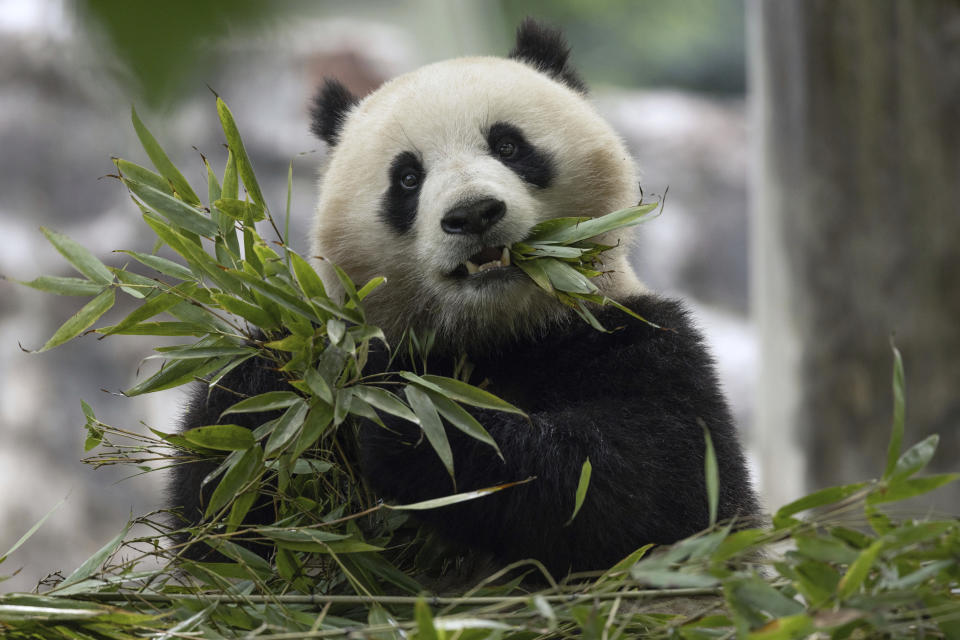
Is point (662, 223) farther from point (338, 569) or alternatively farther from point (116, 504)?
point (338, 569)

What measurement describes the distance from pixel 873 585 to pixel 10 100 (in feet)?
23.9

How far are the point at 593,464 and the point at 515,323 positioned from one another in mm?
384

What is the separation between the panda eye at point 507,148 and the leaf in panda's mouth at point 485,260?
0.28m

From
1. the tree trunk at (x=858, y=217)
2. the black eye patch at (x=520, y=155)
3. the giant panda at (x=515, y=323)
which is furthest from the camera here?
the tree trunk at (x=858, y=217)

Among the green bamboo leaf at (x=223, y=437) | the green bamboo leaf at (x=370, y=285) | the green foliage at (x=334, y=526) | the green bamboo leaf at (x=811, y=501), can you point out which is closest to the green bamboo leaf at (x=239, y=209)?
the green foliage at (x=334, y=526)

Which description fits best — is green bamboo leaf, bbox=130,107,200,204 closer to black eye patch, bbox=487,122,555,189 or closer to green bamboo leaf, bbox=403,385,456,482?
green bamboo leaf, bbox=403,385,456,482

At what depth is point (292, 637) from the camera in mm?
1080

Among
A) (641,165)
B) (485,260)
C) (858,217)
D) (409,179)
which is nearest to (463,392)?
(485,260)

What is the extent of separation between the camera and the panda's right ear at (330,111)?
7.21 ft

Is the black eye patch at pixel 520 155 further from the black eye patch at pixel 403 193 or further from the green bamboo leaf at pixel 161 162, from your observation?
the green bamboo leaf at pixel 161 162

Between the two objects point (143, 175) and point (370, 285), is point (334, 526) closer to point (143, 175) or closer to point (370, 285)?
point (370, 285)

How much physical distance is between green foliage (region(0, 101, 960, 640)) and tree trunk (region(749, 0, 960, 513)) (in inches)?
86.7

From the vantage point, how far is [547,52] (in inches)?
86.9

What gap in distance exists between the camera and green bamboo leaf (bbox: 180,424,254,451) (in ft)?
4.35
